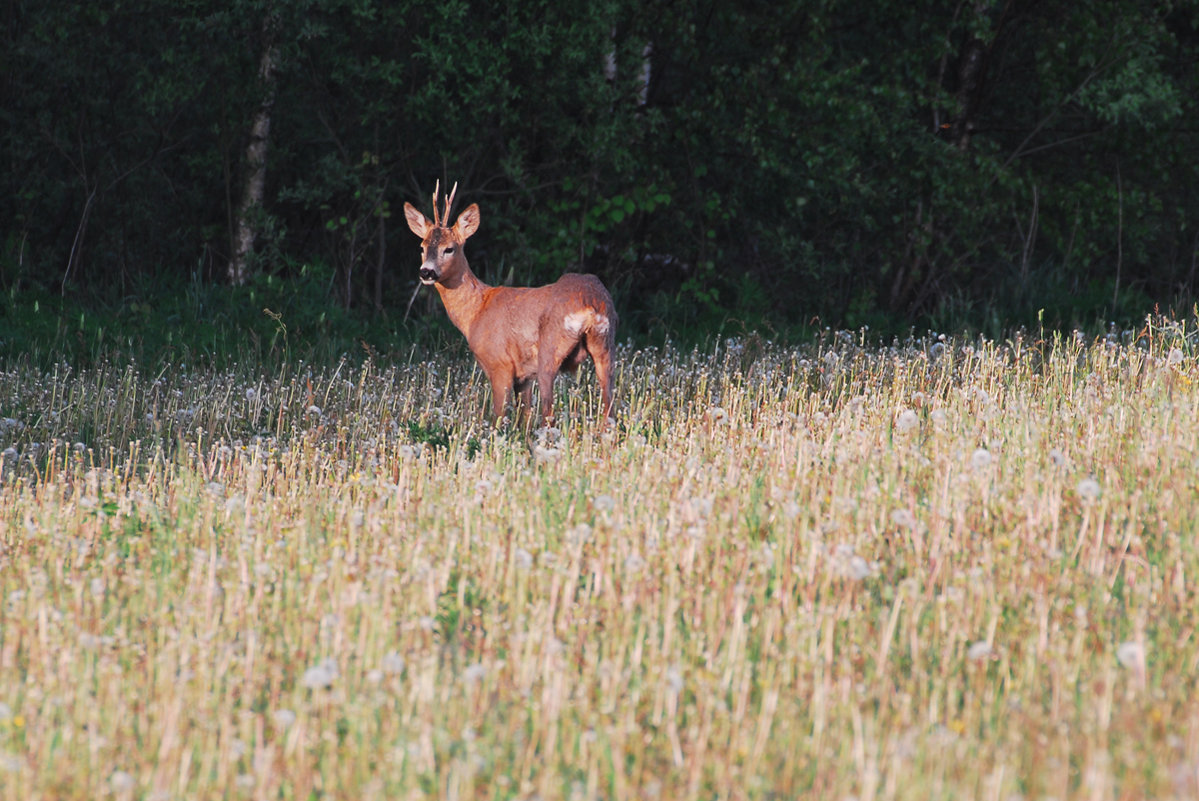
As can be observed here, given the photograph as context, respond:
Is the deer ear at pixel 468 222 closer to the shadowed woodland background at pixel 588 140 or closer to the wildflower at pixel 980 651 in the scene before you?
the shadowed woodland background at pixel 588 140

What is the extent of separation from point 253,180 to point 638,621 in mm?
11688

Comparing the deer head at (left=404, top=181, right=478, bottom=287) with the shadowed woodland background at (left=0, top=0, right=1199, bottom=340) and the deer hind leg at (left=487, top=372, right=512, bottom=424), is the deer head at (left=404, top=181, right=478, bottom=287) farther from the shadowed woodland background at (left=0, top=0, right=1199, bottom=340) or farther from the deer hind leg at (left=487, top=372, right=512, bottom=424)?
the shadowed woodland background at (left=0, top=0, right=1199, bottom=340)

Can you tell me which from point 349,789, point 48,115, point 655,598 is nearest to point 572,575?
point 655,598

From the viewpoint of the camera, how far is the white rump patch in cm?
812

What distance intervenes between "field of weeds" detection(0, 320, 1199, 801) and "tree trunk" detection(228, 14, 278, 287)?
8.26 metres

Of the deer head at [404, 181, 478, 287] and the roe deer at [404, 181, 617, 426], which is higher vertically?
Answer: the deer head at [404, 181, 478, 287]

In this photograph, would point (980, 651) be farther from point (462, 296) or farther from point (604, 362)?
point (462, 296)

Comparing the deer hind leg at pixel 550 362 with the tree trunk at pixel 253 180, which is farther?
the tree trunk at pixel 253 180

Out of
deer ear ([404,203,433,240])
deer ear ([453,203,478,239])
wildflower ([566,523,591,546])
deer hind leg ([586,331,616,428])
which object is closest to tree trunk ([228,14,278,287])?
deer ear ([404,203,433,240])

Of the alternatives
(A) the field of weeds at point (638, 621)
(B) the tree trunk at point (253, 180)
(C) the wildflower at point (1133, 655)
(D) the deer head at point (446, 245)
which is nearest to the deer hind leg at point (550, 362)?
(D) the deer head at point (446, 245)

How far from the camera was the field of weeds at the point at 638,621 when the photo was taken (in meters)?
3.35

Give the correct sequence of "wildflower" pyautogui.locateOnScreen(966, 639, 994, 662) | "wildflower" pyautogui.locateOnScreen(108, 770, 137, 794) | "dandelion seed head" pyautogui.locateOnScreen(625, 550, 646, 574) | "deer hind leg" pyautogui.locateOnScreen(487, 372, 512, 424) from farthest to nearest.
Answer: "deer hind leg" pyautogui.locateOnScreen(487, 372, 512, 424) < "dandelion seed head" pyautogui.locateOnScreen(625, 550, 646, 574) < "wildflower" pyautogui.locateOnScreen(966, 639, 994, 662) < "wildflower" pyautogui.locateOnScreen(108, 770, 137, 794)

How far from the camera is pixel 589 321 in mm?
8125

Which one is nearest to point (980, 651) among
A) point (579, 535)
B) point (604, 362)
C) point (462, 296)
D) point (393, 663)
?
point (579, 535)
